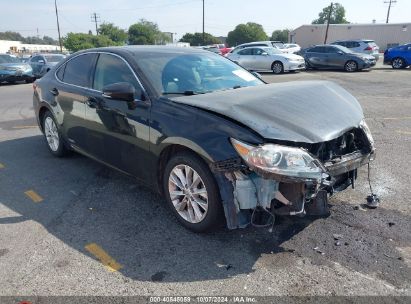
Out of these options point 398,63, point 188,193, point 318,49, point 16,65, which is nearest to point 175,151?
point 188,193

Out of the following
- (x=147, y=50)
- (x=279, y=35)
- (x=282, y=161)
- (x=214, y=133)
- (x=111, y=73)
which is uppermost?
(x=279, y=35)

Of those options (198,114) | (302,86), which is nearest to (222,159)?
(198,114)

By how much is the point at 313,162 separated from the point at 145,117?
5.43 feet

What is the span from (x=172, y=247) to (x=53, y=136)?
337cm

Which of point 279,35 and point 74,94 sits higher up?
point 279,35

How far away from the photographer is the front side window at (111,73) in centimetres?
397

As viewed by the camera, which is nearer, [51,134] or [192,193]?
[192,193]

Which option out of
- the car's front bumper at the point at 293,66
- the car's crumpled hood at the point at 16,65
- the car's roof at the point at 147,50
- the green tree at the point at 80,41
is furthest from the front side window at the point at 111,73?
the green tree at the point at 80,41

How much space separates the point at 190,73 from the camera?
415 cm

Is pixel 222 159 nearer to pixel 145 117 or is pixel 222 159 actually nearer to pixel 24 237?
pixel 145 117

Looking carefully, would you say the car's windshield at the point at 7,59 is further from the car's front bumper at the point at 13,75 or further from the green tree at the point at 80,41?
the green tree at the point at 80,41

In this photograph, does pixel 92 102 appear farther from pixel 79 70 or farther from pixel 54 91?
pixel 54 91

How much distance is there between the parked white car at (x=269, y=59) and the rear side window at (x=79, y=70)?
15675 mm

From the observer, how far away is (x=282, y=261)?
3033 mm
